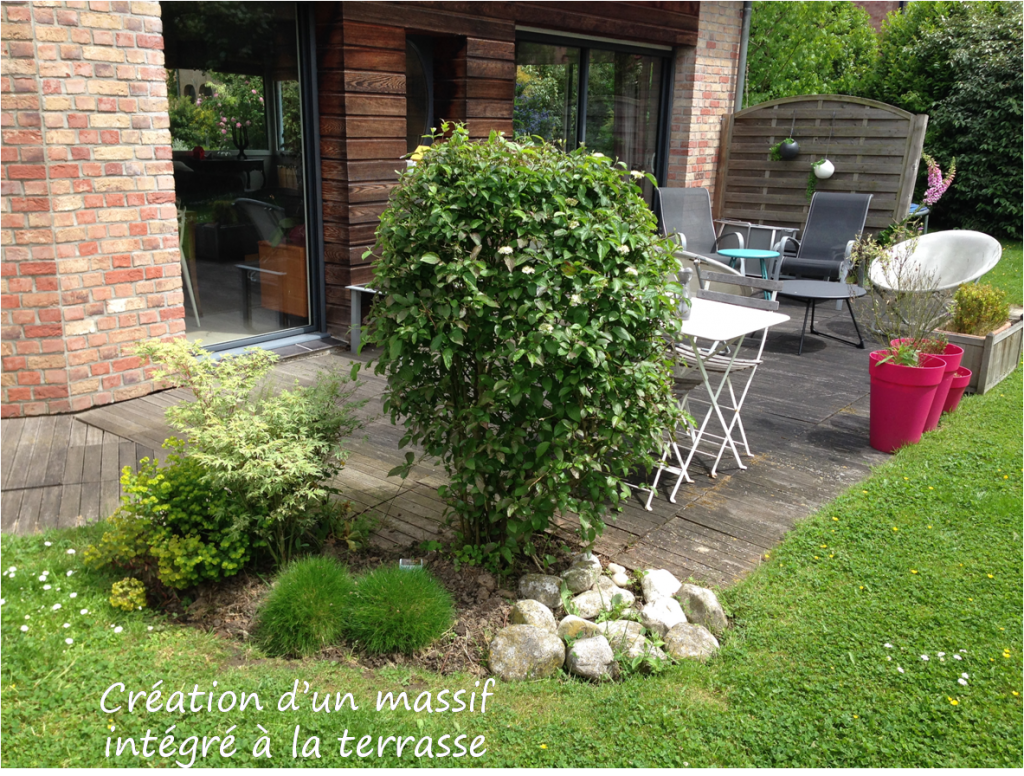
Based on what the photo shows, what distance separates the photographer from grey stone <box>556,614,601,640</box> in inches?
113

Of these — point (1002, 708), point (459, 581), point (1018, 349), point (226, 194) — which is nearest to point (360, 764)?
point (459, 581)

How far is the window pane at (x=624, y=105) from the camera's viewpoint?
336 inches

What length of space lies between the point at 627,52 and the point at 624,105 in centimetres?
54

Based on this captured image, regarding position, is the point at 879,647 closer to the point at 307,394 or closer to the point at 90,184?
the point at 307,394

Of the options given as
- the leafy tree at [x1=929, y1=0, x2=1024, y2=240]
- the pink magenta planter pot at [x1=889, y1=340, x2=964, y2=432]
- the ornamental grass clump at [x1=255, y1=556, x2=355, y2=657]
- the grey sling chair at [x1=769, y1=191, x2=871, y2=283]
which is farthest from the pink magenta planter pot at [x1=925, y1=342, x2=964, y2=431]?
the leafy tree at [x1=929, y1=0, x2=1024, y2=240]

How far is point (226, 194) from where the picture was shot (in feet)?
18.7

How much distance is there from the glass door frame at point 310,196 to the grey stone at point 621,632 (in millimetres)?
3846

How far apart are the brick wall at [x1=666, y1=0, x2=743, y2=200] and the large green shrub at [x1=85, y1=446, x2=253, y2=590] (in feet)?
25.5

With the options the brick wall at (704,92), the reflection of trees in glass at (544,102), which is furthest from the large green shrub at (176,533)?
the brick wall at (704,92)

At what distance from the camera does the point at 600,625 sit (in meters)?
2.93

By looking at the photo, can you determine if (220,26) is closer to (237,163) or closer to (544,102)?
(237,163)

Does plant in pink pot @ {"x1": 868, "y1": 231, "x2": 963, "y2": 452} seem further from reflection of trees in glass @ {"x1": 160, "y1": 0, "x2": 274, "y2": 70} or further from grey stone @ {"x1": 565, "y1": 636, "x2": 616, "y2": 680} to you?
reflection of trees in glass @ {"x1": 160, "y1": 0, "x2": 274, "y2": 70}

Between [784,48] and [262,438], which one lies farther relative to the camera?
[784,48]

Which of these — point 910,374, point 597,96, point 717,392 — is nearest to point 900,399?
point 910,374
